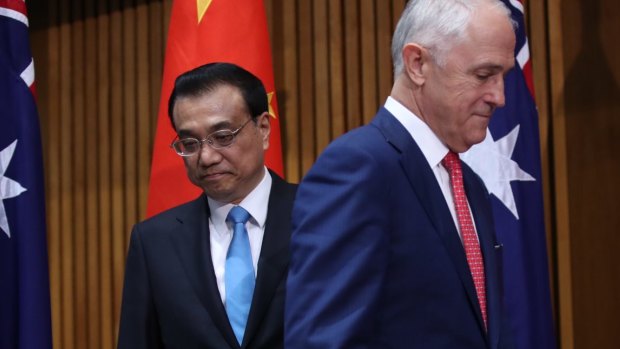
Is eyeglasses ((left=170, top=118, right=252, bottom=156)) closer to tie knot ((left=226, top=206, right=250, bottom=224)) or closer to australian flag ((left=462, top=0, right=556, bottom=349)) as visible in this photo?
tie knot ((left=226, top=206, right=250, bottom=224))

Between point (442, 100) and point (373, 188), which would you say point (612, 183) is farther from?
point (373, 188)

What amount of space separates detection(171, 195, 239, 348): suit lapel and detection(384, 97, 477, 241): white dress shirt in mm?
616

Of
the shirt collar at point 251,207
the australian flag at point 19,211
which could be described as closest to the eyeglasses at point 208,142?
the shirt collar at point 251,207

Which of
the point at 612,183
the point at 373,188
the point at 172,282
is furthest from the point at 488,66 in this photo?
the point at 612,183

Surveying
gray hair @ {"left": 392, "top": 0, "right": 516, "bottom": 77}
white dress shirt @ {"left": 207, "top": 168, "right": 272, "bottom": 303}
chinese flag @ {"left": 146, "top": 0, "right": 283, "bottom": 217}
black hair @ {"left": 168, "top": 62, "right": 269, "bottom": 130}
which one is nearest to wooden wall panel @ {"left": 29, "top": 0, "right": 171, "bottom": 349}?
chinese flag @ {"left": 146, "top": 0, "right": 283, "bottom": 217}

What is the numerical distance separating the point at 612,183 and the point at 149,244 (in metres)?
1.57

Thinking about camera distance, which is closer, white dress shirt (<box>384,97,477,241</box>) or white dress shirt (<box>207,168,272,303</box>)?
white dress shirt (<box>384,97,477,241</box>)

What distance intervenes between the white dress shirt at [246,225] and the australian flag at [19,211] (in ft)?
2.84

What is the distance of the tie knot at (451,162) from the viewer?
1.43 m

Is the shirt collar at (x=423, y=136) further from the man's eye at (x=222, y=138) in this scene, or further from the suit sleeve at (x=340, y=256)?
the man's eye at (x=222, y=138)

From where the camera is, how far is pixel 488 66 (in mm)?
1383

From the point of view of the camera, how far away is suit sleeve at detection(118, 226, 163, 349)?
73.3 inches

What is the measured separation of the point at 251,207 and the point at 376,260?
2.47ft

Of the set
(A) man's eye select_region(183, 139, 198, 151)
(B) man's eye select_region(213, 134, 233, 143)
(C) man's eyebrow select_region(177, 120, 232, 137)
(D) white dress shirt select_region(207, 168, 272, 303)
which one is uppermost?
(C) man's eyebrow select_region(177, 120, 232, 137)
